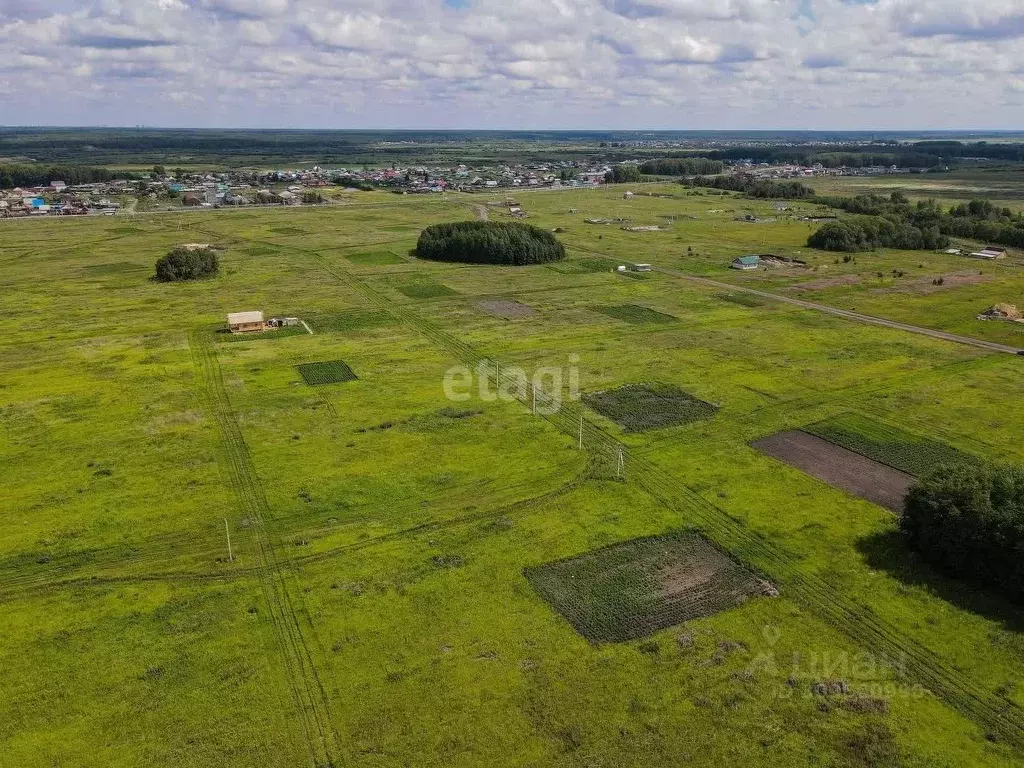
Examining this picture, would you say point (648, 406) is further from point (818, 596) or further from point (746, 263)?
point (746, 263)

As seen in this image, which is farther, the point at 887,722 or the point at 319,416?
the point at 319,416

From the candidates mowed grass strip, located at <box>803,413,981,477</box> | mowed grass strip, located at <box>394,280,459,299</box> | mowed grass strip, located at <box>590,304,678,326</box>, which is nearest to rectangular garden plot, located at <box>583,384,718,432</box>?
mowed grass strip, located at <box>803,413,981,477</box>

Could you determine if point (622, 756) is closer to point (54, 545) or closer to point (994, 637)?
point (994, 637)

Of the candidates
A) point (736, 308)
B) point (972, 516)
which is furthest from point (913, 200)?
point (972, 516)

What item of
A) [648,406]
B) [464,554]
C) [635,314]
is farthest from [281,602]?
[635,314]

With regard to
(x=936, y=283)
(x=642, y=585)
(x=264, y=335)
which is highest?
(x=936, y=283)

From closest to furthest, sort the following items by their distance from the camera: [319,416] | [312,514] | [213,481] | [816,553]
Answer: [816,553]
[312,514]
[213,481]
[319,416]
